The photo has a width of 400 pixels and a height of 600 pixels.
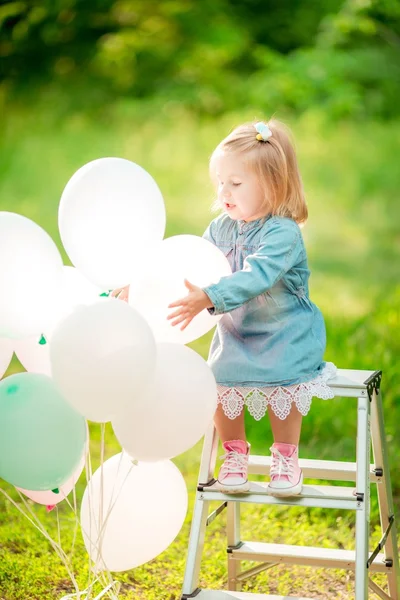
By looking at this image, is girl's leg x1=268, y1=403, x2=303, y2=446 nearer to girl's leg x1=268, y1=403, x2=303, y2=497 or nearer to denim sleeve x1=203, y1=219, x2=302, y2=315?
girl's leg x1=268, y1=403, x2=303, y2=497

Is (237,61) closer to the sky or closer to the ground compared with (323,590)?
closer to the sky

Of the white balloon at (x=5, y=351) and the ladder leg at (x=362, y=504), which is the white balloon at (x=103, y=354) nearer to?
the white balloon at (x=5, y=351)

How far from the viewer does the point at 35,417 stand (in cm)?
220

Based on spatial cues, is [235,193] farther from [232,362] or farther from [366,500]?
[366,500]

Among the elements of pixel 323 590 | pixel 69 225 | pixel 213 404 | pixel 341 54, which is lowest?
pixel 323 590

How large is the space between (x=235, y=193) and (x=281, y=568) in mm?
1551

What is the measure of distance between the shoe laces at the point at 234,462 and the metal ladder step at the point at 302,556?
38 cm

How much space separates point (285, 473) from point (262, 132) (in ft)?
2.81

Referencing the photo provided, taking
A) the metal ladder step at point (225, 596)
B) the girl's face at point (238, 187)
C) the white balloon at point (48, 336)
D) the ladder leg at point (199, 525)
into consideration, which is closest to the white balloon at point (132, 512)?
the ladder leg at point (199, 525)

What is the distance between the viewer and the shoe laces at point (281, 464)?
2389 millimetres

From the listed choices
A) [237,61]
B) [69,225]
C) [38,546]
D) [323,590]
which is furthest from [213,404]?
[237,61]

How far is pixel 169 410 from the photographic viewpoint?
2162 millimetres

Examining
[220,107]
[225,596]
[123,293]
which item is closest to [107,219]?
[123,293]

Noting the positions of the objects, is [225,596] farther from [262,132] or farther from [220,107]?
[220,107]
